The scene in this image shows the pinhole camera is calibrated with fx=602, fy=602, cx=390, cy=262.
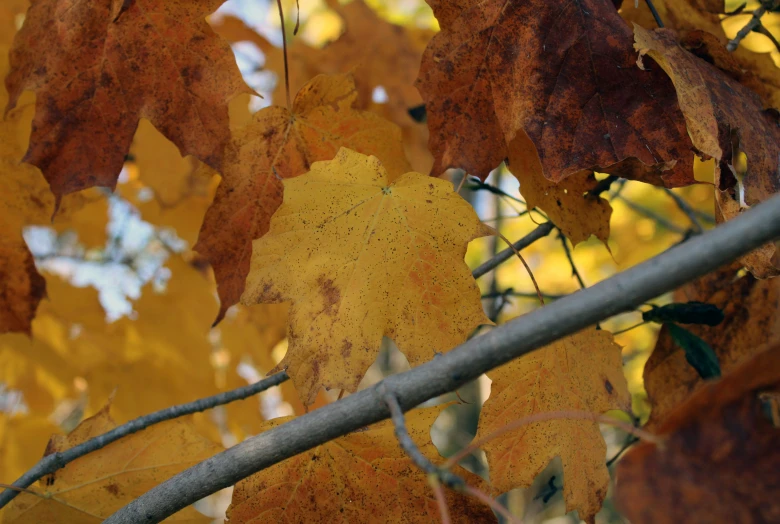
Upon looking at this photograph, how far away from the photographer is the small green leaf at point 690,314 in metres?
1.21

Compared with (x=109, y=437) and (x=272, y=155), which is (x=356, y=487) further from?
(x=272, y=155)

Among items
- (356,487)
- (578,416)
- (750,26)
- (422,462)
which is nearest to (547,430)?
(356,487)

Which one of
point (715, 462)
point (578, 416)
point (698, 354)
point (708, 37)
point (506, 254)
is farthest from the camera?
point (506, 254)

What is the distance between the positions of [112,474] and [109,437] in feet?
0.22

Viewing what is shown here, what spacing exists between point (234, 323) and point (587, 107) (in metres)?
2.05

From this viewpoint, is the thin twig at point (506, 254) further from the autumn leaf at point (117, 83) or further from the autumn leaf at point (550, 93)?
the autumn leaf at point (117, 83)

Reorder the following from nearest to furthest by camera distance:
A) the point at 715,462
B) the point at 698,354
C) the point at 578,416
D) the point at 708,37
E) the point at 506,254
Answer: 1. the point at 715,462
2. the point at 578,416
3. the point at 708,37
4. the point at 698,354
5. the point at 506,254

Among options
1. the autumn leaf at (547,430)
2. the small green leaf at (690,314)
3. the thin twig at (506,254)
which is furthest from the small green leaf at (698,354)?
the thin twig at (506,254)

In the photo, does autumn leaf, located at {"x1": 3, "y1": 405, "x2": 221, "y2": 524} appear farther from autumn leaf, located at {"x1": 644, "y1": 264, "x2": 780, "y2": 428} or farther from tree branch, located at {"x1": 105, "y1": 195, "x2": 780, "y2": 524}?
autumn leaf, located at {"x1": 644, "y1": 264, "x2": 780, "y2": 428}

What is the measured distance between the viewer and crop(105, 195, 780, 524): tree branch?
21.9 inches

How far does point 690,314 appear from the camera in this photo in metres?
1.21

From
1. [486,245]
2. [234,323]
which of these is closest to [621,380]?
[234,323]

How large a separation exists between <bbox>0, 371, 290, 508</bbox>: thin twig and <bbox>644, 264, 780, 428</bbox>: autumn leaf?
0.81 meters

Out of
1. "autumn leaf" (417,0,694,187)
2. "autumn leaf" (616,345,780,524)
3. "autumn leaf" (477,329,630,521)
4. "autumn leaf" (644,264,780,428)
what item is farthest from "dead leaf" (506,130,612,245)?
"autumn leaf" (616,345,780,524)
